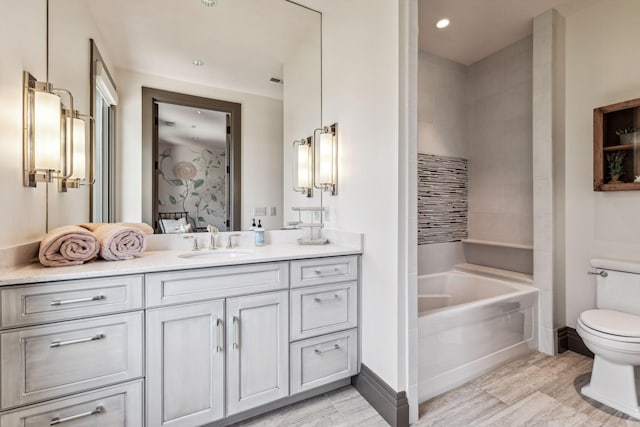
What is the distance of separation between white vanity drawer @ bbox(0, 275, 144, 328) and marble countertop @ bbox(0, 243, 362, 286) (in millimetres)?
35

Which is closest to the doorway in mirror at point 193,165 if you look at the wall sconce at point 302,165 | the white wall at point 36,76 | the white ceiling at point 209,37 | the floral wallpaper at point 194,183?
the floral wallpaper at point 194,183

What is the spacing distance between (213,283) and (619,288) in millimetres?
2666

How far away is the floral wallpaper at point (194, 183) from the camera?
1837 millimetres

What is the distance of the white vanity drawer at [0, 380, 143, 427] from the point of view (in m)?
1.12

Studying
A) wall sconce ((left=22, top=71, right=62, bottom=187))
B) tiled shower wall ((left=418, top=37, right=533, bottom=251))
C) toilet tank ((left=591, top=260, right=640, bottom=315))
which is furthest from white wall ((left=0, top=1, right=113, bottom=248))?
toilet tank ((left=591, top=260, right=640, bottom=315))

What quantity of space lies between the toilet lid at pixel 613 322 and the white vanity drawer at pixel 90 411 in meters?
2.51

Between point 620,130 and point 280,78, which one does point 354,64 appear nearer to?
point 280,78

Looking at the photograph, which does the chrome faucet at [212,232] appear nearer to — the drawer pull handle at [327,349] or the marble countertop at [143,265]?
the marble countertop at [143,265]

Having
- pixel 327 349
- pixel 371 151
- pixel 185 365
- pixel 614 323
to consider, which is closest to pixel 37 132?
pixel 185 365

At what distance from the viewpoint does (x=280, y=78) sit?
219cm

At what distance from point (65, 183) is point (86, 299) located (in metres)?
0.74

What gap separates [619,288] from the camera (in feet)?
6.50

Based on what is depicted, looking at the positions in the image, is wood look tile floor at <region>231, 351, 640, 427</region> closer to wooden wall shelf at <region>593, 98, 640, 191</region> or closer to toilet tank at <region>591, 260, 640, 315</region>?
toilet tank at <region>591, 260, 640, 315</region>

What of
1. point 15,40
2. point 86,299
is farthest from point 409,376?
point 15,40
